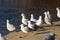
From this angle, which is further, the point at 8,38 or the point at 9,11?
the point at 9,11

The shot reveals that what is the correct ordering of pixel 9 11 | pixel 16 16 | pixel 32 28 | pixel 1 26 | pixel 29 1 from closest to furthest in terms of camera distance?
1. pixel 32 28
2. pixel 1 26
3. pixel 16 16
4. pixel 9 11
5. pixel 29 1

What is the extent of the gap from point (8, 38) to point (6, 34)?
2.98 feet

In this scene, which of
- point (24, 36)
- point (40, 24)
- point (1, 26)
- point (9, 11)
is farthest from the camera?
point (9, 11)

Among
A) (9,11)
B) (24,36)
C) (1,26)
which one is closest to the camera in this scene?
(24,36)

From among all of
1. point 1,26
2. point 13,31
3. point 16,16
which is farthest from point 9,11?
point 13,31

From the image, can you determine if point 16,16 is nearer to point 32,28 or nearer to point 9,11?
point 9,11

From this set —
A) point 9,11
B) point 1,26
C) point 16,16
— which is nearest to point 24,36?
point 1,26

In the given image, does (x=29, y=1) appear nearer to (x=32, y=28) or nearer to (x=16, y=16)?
(x=16, y=16)

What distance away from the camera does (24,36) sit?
40.5 ft

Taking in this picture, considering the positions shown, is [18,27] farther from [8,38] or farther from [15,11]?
[15,11]

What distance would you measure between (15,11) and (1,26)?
5.75m

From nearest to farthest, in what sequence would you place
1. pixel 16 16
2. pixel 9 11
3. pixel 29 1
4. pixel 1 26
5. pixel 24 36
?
1. pixel 24 36
2. pixel 1 26
3. pixel 16 16
4. pixel 9 11
5. pixel 29 1

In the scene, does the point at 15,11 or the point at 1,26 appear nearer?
the point at 1,26

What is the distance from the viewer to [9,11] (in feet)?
68.1
